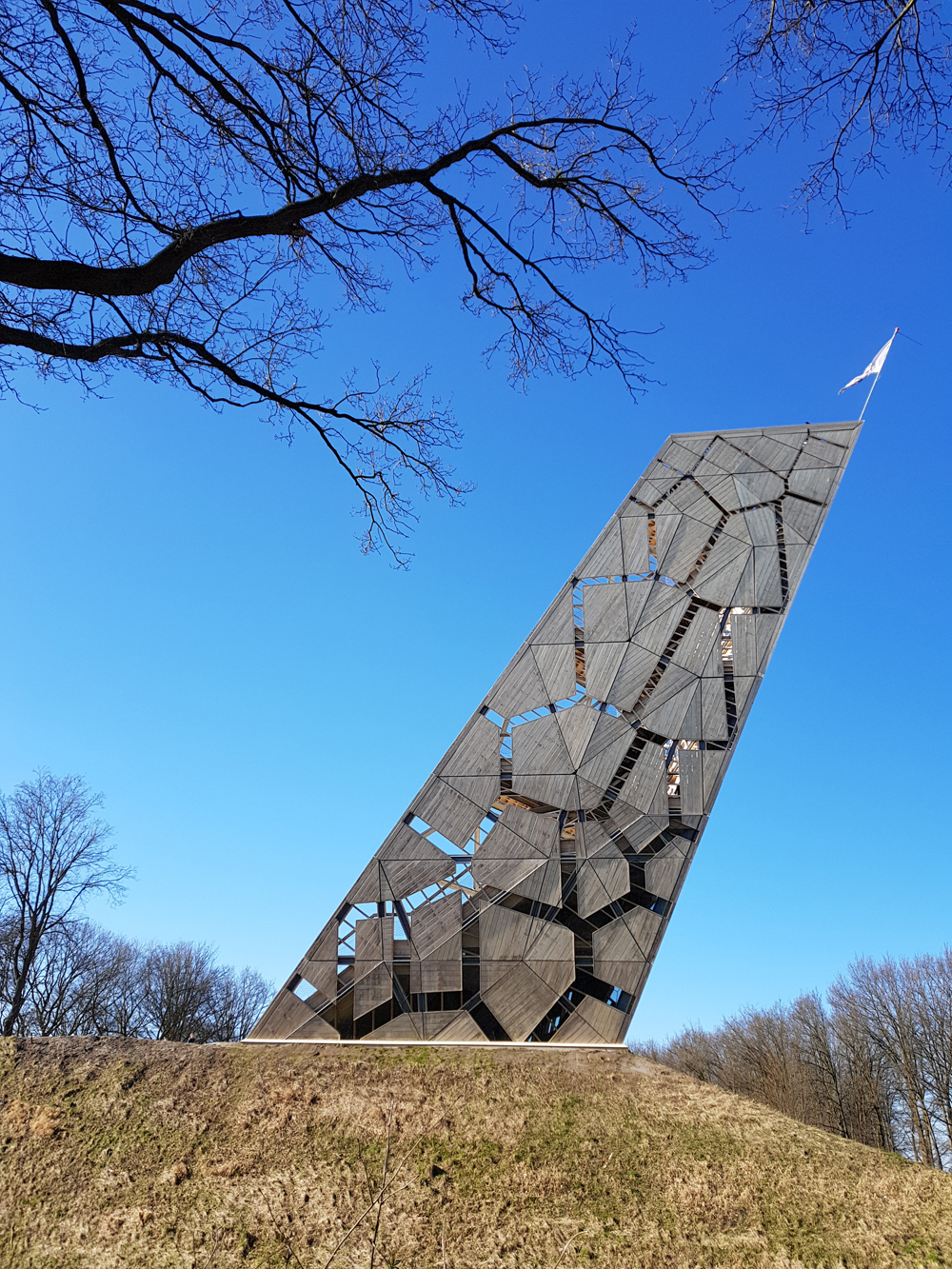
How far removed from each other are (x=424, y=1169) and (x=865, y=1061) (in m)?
15.7

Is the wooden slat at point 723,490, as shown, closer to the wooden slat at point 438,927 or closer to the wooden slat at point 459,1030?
the wooden slat at point 438,927

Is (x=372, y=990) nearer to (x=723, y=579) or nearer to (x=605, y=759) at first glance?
(x=605, y=759)

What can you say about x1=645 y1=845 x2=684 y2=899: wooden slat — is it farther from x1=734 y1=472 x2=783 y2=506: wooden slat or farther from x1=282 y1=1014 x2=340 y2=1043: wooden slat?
x1=734 y1=472 x2=783 y2=506: wooden slat

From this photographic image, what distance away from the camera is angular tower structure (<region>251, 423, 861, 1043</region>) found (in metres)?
10.5

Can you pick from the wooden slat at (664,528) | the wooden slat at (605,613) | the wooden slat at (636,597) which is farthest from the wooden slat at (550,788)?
the wooden slat at (664,528)

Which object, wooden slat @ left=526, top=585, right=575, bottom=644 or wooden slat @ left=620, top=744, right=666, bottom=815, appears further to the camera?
wooden slat @ left=526, top=585, right=575, bottom=644

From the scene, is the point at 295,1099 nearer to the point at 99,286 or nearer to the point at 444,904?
the point at 444,904

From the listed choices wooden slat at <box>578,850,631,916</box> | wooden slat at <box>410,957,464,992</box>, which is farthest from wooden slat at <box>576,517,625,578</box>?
wooden slat at <box>410,957,464,992</box>

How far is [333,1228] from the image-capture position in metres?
7.18

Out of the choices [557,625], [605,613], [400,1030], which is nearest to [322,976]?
[400,1030]

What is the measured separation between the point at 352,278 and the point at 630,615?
22.4ft

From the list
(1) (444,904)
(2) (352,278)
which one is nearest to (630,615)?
(1) (444,904)

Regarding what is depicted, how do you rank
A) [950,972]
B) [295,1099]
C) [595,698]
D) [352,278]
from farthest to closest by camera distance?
[950,972] → [595,698] → [295,1099] → [352,278]

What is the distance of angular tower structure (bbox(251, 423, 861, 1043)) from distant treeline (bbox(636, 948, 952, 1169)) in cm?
1108
